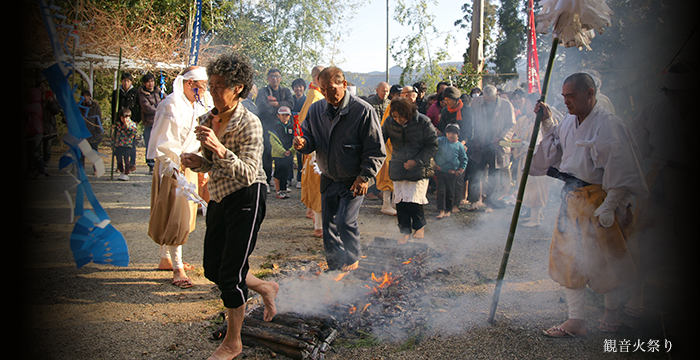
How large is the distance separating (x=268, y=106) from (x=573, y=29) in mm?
6248

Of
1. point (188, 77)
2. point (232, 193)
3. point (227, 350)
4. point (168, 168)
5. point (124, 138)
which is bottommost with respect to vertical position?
point (227, 350)

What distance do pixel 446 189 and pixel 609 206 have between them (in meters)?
4.19

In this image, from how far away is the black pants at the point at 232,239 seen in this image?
287 centimetres

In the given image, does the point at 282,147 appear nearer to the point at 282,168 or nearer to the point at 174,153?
the point at 282,168

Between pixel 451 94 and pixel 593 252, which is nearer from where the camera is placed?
pixel 593 252

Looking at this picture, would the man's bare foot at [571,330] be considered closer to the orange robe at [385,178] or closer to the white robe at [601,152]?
the white robe at [601,152]

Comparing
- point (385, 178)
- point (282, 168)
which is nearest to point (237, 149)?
point (385, 178)

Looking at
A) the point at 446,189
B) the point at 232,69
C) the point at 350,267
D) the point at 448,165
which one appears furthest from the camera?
the point at 446,189

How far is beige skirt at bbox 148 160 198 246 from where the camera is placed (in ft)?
13.0

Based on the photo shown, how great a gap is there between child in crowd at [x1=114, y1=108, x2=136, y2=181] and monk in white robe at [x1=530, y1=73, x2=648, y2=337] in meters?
9.19

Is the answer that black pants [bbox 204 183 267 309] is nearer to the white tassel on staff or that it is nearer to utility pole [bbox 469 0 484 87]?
the white tassel on staff

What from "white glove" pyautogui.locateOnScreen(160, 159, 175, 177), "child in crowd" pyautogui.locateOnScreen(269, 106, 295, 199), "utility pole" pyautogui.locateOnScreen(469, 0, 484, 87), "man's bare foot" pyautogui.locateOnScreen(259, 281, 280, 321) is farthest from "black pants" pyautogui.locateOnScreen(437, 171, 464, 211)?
"utility pole" pyautogui.locateOnScreen(469, 0, 484, 87)

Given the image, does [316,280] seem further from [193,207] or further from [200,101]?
[200,101]

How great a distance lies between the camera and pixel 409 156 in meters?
5.71
